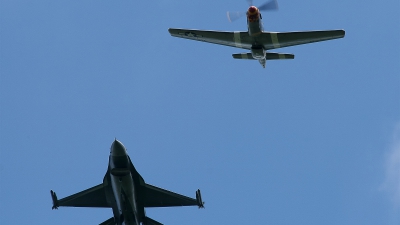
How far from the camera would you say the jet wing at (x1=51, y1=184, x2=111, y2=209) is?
184 feet

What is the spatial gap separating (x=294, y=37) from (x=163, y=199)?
1799 centimetres

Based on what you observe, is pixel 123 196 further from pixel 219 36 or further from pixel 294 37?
pixel 294 37

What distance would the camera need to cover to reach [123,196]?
5216cm

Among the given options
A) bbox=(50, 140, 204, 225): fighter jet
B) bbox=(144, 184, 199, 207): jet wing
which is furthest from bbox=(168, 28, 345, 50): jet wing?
bbox=(144, 184, 199, 207): jet wing

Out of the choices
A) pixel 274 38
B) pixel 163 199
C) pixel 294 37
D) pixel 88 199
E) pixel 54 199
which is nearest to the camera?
pixel 54 199

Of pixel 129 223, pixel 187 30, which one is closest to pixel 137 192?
pixel 129 223

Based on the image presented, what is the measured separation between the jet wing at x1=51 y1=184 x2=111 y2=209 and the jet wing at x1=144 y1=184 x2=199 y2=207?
3.46 meters

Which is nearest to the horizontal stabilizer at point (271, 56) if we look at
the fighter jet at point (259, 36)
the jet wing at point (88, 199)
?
the fighter jet at point (259, 36)

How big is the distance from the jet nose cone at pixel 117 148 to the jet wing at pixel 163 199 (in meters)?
6.44

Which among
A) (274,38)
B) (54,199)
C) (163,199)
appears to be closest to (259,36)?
(274,38)

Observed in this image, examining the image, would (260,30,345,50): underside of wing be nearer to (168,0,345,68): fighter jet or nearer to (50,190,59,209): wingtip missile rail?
(168,0,345,68): fighter jet

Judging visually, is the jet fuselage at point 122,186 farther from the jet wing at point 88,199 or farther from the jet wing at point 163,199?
the jet wing at point 163,199

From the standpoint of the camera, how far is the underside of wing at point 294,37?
5759 cm

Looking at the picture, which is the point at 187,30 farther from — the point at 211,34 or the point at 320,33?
the point at 320,33
